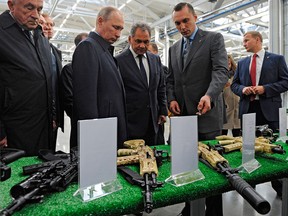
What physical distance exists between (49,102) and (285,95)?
113 inches

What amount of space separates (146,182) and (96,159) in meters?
0.17

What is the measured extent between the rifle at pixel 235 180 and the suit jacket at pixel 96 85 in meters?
0.49

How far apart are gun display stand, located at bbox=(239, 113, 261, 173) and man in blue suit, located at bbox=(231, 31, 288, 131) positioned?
1000 millimetres

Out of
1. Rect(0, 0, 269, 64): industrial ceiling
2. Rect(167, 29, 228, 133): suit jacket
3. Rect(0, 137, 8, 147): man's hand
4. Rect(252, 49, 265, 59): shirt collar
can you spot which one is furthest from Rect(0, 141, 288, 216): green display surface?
Rect(0, 0, 269, 64): industrial ceiling

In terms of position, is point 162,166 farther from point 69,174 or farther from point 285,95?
point 285,95

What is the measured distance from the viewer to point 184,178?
2.70 ft

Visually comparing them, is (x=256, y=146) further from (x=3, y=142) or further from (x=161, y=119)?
(x=3, y=142)

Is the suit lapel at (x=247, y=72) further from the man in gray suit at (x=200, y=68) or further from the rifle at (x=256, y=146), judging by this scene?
the rifle at (x=256, y=146)

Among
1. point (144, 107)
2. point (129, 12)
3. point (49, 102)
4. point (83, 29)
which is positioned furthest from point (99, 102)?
point (83, 29)

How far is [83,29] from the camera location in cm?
611

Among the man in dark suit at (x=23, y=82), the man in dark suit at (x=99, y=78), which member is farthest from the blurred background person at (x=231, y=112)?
the man in dark suit at (x=23, y=82)

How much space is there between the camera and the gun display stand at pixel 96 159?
0.66 m

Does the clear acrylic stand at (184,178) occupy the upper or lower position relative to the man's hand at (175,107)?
lower

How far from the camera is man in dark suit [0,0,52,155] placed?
127 cm
